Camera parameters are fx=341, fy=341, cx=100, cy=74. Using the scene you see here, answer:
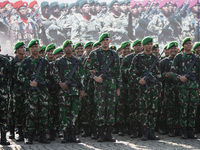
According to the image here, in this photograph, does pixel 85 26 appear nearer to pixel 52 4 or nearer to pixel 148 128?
pixel 52 4

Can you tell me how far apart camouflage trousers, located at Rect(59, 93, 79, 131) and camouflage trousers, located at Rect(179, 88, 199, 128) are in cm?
231

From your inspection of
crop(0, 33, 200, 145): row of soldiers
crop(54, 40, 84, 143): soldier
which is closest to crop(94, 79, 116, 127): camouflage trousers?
crop(0, 33, 200, 145): row of soldiers

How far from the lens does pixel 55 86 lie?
7.66 m

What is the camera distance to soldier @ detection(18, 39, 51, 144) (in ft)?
22.5

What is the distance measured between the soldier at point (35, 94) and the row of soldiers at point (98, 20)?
24.8 metres

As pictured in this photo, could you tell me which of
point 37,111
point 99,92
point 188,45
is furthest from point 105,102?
point 188,45

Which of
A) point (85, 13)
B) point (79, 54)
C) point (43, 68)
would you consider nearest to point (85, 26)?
point (85, 13)

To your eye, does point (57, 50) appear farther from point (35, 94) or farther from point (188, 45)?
point (188, 45)

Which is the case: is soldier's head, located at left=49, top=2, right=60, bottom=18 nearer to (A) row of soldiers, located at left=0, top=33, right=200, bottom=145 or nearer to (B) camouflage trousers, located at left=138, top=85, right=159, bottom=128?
(A) row of soldiers, located at left=0, top=33, right=200, bottom=145

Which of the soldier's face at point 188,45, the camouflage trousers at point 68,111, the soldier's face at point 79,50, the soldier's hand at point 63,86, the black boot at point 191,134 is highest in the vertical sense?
the soldier's face at point 79,50

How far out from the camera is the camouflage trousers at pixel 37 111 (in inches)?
270

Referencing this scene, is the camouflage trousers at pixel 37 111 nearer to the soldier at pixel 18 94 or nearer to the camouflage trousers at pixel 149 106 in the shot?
the soldier at pixel 18 94

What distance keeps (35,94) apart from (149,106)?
2401mm

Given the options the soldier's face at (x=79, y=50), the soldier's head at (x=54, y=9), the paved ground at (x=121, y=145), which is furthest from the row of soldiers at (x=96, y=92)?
the soldier's head at (x=54, y=9)
